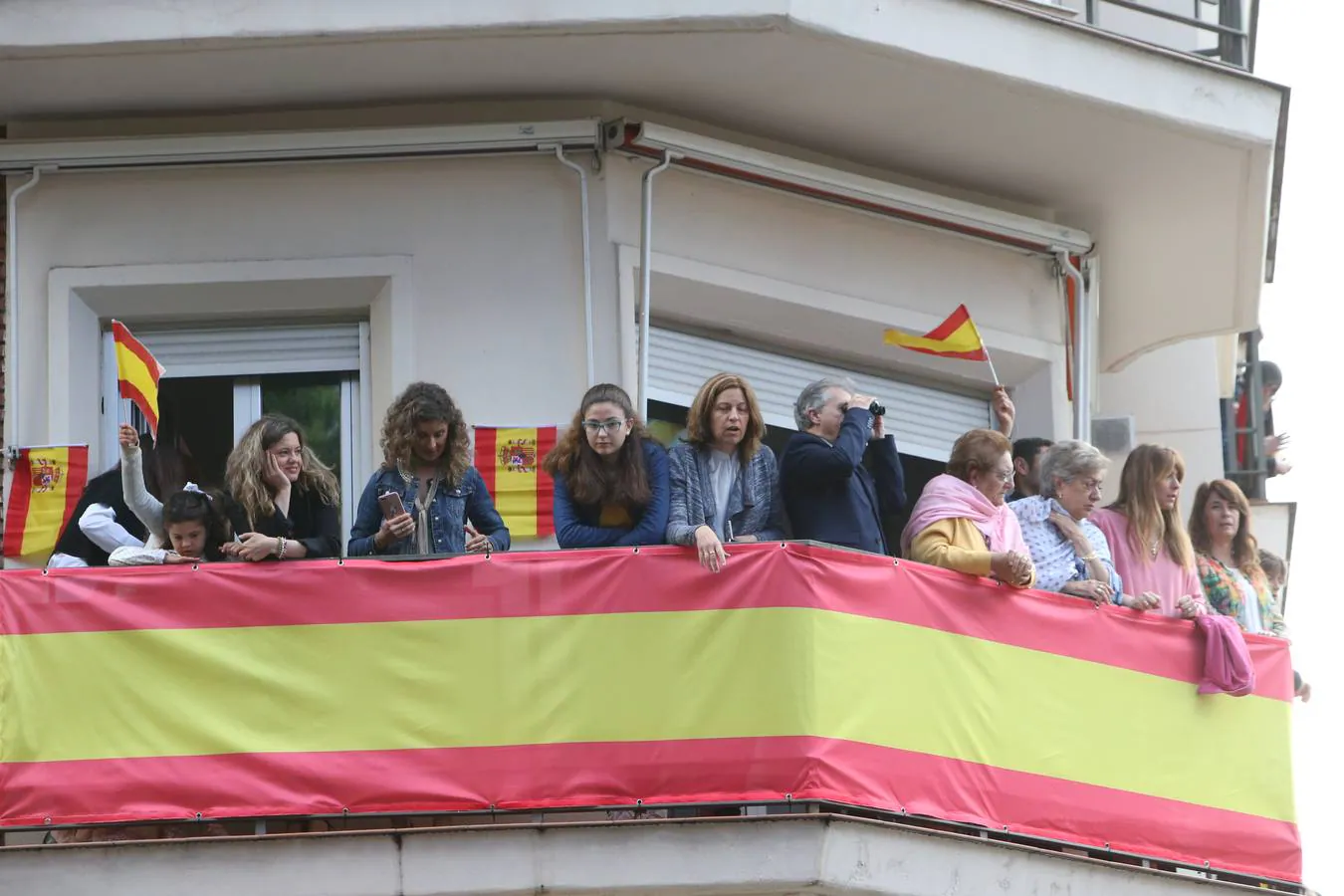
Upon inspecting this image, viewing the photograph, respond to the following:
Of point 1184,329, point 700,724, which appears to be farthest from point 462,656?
point 1184,329

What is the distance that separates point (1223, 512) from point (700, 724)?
3.10 m

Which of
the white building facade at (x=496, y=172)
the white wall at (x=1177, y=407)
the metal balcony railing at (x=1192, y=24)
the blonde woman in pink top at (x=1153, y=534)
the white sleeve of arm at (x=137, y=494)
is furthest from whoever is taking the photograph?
the white wall at (x=1177, y=407)

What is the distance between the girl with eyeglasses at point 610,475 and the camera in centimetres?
953

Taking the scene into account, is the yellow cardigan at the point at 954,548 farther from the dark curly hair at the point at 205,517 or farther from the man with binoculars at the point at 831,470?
the dark curly hair at the point at 205,517

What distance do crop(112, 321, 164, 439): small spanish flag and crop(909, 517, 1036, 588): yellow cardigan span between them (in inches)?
121

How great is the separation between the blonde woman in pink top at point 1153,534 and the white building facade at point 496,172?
1944 millimetres

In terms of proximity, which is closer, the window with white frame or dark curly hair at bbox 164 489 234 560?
dark curly hair at bbox 164 489 234 560

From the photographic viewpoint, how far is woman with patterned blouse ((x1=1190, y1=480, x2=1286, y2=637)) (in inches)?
435

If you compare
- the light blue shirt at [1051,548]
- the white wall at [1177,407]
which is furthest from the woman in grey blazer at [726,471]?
the white wall at [1177,407]

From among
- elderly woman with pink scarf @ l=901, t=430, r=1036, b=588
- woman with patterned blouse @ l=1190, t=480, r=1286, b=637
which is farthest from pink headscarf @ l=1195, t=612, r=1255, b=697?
elderly woman with pink scarf @ l=901, t=430, r=1036, b=588

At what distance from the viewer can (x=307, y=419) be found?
462 inches

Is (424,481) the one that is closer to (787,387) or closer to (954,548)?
(954,548)

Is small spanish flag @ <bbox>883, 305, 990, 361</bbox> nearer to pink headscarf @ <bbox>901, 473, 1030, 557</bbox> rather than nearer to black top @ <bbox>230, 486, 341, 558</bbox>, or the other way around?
pink headscarf @ <bbox>901, 473, 1030, 557</bbox>

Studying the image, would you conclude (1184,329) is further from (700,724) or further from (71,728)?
(71,728)
